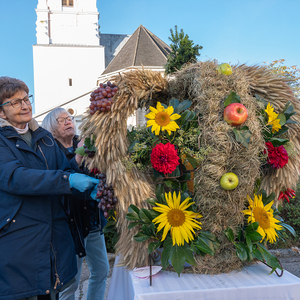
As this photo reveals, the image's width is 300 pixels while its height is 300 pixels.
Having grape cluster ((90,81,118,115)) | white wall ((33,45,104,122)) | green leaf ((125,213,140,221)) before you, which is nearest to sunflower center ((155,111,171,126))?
grape cluster ((90,81,118,115))

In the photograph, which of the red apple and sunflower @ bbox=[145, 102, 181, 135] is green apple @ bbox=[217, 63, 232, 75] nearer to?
the red apple

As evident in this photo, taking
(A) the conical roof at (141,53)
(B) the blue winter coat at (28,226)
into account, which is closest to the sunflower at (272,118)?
(B) the blue winter coat at (28,226)

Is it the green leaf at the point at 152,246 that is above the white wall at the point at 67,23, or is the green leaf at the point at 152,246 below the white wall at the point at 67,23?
below

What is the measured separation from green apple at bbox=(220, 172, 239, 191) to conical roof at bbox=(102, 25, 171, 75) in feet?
32.5

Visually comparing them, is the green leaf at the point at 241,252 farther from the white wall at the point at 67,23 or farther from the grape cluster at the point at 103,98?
the white wall at the point at 67,23

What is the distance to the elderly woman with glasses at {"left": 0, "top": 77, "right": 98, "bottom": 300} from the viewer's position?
1.22 meters

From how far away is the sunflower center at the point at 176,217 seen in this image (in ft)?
3.92

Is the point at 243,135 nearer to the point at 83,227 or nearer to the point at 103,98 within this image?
the point at 103,98

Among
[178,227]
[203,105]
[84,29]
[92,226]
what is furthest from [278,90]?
[84,29]

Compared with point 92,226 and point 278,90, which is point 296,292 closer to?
point 278,90

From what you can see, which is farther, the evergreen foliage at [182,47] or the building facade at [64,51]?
the building facade at [64,51]

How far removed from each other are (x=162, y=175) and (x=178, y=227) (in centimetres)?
27

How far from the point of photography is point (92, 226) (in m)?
1.84

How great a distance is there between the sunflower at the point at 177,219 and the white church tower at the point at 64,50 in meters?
14.2
